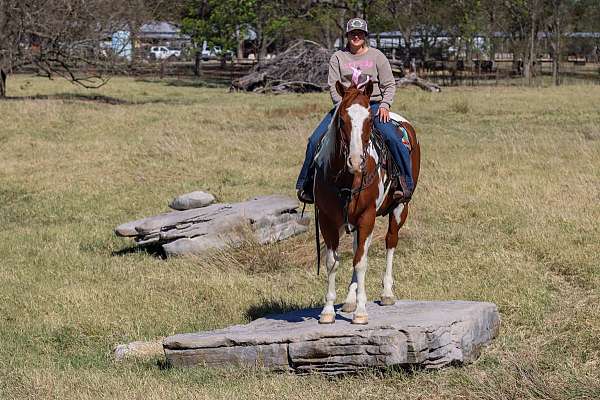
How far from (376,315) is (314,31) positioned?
60194 millimetres

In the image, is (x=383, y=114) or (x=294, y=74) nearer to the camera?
(x=383, y=114)

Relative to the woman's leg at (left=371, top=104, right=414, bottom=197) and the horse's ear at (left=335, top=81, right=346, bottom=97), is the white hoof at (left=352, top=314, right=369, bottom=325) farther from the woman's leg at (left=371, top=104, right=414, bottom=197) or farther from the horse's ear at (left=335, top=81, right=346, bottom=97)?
the horse's ear at (left=335, top=81, right=346, bottom=97)

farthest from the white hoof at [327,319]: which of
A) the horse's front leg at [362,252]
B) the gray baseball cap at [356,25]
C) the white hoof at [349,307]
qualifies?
the gray baseball cap at [356,25]

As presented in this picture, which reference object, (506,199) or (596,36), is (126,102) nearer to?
(506,199)

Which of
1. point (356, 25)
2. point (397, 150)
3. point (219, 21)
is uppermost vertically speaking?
point (219, 21)

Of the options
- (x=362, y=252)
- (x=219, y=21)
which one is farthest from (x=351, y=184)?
(x=219, y=21)

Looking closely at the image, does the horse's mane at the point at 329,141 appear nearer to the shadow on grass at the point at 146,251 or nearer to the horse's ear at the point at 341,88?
the horse's ear at the point at 341,88

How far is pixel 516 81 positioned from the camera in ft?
178

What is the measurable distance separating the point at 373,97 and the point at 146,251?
216 inches

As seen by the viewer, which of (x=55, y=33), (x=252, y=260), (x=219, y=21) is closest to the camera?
(x=252, y=260)

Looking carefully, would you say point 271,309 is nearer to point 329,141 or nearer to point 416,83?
point 329,141

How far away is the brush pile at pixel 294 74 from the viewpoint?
4447cm

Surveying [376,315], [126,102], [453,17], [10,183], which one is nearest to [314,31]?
[453,17]

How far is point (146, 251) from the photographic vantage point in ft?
43.1
